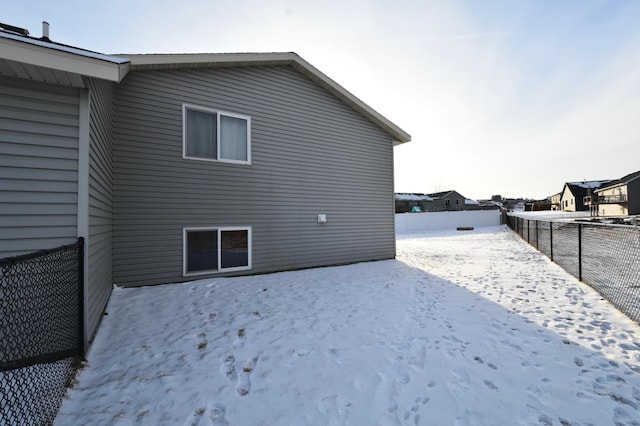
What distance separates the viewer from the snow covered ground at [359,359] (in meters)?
2.37

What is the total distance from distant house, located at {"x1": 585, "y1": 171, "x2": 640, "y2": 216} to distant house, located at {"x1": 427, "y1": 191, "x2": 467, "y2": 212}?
17.9m

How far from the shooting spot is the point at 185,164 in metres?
6.48

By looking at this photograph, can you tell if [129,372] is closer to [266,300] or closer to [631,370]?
[266,300]

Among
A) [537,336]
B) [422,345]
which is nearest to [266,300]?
[422,345]

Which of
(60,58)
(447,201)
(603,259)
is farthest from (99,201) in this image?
(447,201)

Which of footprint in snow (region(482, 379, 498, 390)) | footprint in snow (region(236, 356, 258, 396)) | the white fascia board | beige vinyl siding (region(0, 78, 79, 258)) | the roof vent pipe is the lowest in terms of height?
footprint in snow (region(236, 356, 258, 396))

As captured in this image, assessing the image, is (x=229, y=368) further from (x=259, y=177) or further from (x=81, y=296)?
(x=259, y=177)

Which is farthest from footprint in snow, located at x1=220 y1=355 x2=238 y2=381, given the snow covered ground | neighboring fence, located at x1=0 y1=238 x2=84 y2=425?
neighboring fence, located at x1=0 y1=238 x2=84 y2=425

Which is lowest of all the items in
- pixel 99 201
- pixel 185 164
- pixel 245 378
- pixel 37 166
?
pixel 245 378

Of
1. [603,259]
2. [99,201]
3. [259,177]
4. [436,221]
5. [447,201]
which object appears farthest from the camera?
[447,201]

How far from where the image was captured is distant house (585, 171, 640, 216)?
1201 inches

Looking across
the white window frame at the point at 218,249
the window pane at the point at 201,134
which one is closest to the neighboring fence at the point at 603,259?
the white window frame at the point at 218,249

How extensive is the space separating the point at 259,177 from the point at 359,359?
541cm

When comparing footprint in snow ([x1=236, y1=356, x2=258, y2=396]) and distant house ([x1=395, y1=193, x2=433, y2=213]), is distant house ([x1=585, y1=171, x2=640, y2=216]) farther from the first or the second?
footprint in snow ([x1=236, y1=356, x2=258, y2=396])
